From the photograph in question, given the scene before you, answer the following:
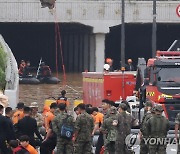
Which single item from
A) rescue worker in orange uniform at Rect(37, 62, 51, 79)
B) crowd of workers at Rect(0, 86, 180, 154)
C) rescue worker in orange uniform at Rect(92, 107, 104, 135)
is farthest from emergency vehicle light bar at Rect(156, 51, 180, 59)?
rescue worker in orange uniform at Rect(37, 62, 51, 79)

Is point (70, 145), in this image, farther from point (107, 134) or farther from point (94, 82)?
point (94, 82)

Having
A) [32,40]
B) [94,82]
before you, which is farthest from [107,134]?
[32,40]

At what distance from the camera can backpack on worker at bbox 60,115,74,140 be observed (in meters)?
19.9

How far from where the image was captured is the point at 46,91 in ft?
152

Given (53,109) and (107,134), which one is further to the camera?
(53,109)

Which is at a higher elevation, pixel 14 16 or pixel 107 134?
pixel 14 16

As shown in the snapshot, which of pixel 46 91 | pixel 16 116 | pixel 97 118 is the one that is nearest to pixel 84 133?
pixel 97 118

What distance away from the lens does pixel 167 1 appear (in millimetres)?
58219

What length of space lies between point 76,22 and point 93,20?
1.11 meters

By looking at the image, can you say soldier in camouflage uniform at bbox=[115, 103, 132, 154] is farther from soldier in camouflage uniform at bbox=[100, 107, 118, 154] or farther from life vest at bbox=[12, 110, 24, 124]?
life vest at bbox=[12, 110, 24, 124]

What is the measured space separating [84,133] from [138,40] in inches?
1847

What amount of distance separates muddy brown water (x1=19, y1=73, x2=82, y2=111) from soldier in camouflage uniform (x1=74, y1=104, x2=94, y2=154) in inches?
782

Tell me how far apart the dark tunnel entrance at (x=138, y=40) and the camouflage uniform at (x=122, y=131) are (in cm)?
4189

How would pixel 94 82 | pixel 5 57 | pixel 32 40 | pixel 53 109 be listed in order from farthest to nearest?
pixel 32 40, pixel 5 57, pixel 94 82, pixel 53 109
